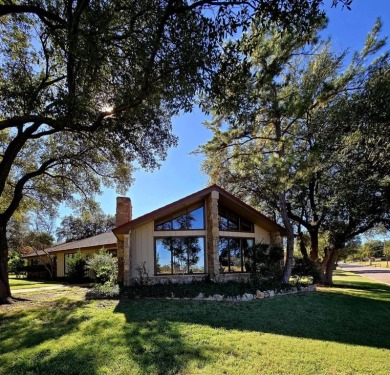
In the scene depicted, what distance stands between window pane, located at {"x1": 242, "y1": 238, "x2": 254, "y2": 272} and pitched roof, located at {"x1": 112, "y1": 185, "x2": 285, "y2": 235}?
1.25 m

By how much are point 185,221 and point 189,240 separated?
3.20 feet

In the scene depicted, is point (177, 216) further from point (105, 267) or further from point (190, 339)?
point (190, 339)

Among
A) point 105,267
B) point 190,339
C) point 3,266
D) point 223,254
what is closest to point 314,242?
point 223,254

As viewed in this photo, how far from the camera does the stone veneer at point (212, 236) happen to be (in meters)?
14.5

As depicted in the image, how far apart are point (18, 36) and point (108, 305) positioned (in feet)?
30.5

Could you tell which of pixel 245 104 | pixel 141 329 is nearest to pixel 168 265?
pixel 141 329

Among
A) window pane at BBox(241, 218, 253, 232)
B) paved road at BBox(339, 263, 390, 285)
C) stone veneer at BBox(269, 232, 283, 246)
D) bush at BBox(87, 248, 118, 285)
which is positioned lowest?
paved road at BBox(339, 263, 390, 285)

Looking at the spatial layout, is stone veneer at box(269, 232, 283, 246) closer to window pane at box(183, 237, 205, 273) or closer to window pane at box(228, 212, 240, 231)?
window pane at box(228, 212, 240, 231)

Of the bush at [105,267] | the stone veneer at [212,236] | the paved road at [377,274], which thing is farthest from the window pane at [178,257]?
the paved road at [377,274]

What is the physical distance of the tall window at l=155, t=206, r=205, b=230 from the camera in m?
15.0

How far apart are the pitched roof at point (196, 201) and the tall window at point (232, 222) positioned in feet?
1.06

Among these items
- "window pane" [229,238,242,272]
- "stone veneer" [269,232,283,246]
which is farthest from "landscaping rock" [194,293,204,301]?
"stone veneer" [269,232,283,246]

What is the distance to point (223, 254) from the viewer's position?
15.6 meters

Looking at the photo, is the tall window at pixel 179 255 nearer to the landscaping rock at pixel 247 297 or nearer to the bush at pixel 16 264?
the landscaping rock at pixel 247 297
